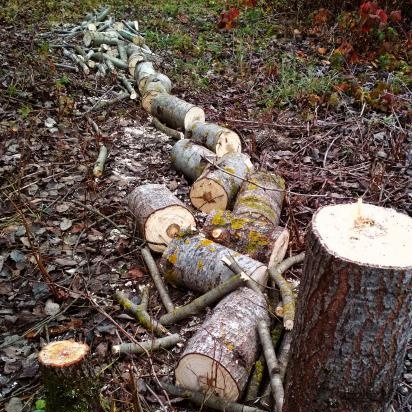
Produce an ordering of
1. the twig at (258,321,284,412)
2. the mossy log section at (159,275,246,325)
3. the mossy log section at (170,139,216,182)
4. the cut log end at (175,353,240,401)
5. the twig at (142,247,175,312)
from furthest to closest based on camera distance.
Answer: the mossy log section at (170,139,216,182) → the twig at (142,247,175,312) → the mossy log section at (159,275,246,325) → the cut log end at (175,353,240,401) → the twig at (258,321,284,412)

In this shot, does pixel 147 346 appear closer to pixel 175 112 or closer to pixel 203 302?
pixel 203 302

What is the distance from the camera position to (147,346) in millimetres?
2770

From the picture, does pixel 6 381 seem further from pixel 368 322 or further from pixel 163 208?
pixel 368 322

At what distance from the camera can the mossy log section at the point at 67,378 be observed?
2094 millimetres

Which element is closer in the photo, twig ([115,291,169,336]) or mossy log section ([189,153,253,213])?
twig ([115,291,169,336])

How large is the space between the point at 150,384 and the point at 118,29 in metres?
7.37

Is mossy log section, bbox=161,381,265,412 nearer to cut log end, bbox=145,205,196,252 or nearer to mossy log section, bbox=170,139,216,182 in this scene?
cut log end, bbox=145,205,196,252

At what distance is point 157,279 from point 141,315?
36 cm

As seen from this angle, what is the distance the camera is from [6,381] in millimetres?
2645

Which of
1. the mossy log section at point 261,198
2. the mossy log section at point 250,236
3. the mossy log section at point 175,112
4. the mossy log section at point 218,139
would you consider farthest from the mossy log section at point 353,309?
the mossy log section at point 175,112

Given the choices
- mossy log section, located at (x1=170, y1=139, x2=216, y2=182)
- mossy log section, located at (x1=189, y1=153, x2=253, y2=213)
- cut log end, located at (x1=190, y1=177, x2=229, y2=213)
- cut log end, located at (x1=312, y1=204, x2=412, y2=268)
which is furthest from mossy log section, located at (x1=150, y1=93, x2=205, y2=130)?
cut log end, located at (x1=312, y1=204, x2=412, y2=268)

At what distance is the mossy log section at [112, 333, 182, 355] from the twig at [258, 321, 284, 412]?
0.56 meters

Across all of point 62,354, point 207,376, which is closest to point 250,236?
point 207,376

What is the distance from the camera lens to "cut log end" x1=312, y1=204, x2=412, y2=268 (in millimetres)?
1542
